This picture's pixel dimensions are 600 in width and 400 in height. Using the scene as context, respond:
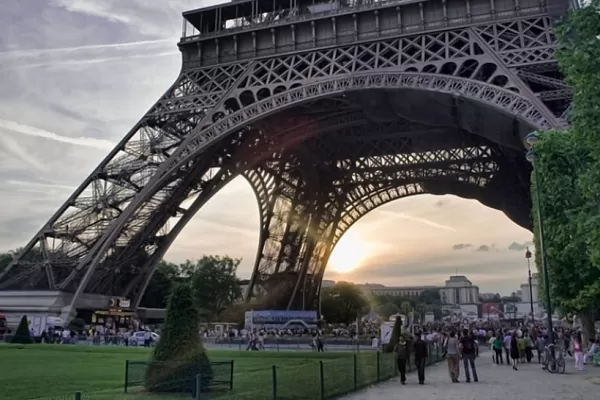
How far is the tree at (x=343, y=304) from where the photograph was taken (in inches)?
4035

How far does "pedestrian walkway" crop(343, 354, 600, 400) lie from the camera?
Result: 14.7 meters

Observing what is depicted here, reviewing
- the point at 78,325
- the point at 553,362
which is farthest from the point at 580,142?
the point at 78,325

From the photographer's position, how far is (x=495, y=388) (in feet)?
54.7

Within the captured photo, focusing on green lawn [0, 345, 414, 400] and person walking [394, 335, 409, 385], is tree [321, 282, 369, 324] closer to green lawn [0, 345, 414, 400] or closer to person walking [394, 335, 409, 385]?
green lawn [0, 345, 414, 400]

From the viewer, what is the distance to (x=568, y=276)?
2645cm

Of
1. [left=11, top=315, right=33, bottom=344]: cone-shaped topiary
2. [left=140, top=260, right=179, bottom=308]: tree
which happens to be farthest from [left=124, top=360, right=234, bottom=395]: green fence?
[left=140, top=260, right=179, bottom=308]: tree

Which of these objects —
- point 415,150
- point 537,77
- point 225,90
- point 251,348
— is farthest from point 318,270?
point 537,77

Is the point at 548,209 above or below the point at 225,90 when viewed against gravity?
below

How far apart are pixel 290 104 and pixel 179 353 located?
2191 cm

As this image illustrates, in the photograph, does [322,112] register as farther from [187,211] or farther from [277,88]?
[187,211]

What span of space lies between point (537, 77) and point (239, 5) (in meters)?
21.8

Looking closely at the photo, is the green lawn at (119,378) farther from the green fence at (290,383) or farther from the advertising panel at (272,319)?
the advertising panel at (272,319)

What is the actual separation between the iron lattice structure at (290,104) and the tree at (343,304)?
196 feet

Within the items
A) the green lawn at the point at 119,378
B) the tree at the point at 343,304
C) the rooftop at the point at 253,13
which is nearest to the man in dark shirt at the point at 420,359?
the green lawn at the point at 119,378
